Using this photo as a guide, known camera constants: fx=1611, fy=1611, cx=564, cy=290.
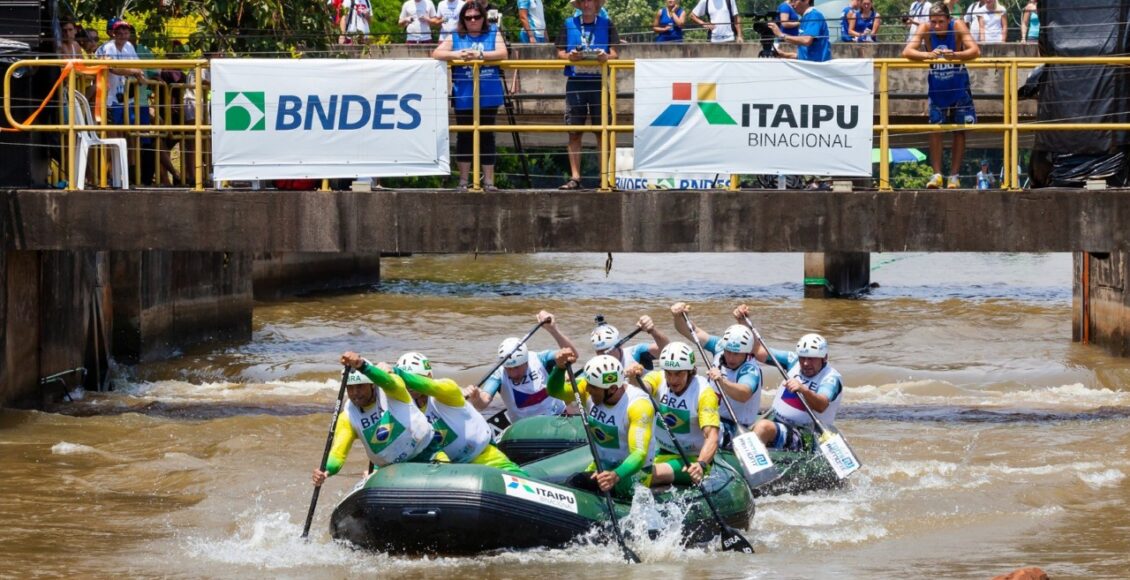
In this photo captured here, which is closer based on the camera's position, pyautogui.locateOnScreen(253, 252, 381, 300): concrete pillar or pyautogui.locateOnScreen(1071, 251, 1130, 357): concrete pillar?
pyautogui.locateOnScreen(1071, 251, 1130, 357): concrete pillar

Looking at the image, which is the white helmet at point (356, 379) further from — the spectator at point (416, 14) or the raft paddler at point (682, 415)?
the spectator at point (416, 14)

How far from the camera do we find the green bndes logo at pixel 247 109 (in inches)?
623

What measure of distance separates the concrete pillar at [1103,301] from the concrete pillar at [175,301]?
12.2 meters

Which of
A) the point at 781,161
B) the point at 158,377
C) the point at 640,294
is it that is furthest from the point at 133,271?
the point at 640,294

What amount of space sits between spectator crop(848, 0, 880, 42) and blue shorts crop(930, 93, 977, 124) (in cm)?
726

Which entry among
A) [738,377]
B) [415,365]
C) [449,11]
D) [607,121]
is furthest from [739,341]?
[449,11]

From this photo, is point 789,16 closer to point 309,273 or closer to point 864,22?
point 864,22

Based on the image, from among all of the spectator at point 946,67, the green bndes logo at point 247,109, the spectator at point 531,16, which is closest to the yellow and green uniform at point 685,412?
the spectator at point 946,67

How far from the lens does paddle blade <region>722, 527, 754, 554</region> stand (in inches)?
463

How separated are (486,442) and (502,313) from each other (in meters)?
17.0

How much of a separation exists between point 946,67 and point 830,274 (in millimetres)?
15775

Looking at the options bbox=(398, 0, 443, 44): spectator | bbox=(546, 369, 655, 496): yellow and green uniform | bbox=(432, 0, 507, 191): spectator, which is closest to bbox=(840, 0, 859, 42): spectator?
bbox=(398, 0, 443, 44): spectator

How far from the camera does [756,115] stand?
1554cm

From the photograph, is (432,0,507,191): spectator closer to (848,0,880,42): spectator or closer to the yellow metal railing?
the yellow metal railing
